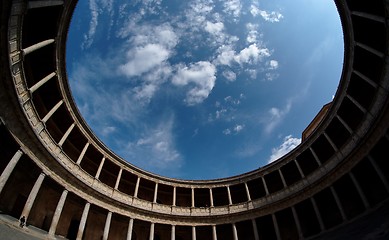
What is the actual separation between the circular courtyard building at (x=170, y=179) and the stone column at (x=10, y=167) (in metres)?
0.06

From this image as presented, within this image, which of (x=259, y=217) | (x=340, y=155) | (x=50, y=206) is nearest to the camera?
(x=50, y=206)

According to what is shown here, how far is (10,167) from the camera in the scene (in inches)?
637

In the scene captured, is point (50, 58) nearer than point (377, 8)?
No

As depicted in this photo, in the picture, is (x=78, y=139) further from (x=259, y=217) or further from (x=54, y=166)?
(x=259, y=217)

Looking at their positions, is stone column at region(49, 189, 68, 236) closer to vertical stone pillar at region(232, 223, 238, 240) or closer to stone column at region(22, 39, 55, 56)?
stone column at region(22, 39, 55, 56)

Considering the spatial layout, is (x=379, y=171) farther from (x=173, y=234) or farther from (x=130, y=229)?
(x=130, y=229)

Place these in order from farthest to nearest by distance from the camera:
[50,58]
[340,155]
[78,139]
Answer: [78,139] < [340,155] < [50,58]

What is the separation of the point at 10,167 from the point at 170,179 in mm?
17519

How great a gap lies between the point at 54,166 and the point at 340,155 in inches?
930

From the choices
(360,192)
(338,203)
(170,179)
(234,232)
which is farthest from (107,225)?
(360,192)

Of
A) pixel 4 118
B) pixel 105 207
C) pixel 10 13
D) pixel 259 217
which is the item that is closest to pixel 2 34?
pixel 10 13

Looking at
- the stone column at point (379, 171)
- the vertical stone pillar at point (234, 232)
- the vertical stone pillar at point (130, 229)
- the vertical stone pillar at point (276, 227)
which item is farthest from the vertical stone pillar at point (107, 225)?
the stone column at point (379, 171)

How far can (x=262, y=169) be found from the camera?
30062 mm

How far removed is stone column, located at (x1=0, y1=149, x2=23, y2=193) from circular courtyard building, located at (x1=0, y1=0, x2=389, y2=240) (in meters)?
0.06
